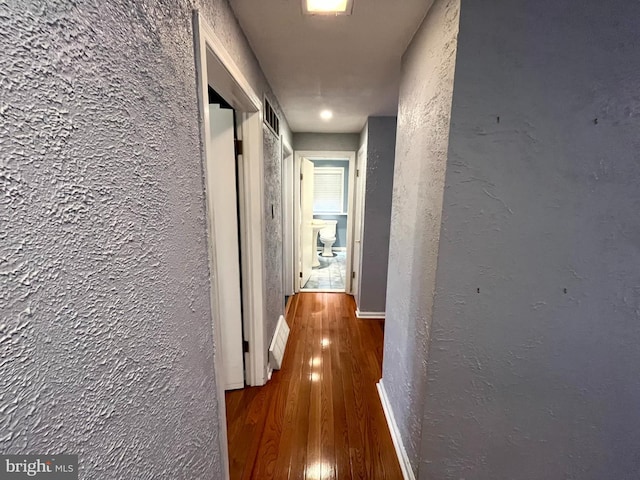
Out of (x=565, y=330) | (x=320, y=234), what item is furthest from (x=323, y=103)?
(x=320, y=234)

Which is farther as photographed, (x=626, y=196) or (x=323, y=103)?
(x=323, y=103)

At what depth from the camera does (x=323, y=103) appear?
7.62 feet

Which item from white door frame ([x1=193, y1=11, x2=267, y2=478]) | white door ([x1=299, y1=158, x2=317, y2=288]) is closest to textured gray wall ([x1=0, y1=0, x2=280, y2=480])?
white door frame ([x1=193, y1=11, x2=267, y2=478])

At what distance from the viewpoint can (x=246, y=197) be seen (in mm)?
1659

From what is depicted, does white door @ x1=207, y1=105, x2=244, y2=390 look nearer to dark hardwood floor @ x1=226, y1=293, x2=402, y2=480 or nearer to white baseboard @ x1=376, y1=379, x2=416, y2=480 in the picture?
dark hardwood floor @ x1=226, y1=293, x2=402, y2=480

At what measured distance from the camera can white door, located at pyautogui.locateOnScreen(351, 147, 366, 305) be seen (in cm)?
305

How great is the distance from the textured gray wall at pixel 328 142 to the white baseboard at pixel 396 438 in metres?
2.73

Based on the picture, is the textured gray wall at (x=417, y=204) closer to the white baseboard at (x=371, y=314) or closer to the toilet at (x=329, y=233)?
the white baseboard at (x=371, y=314)

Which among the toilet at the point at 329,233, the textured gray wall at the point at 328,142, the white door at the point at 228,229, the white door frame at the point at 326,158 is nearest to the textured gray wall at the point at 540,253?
the white door at the point at 228,229

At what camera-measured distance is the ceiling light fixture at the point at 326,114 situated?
8.48 ft

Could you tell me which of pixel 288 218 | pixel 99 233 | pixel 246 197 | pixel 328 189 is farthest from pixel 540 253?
pixel 328 189

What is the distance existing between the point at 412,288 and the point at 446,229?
A: 1.31 ft

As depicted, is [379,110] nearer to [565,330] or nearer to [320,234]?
[565,330]

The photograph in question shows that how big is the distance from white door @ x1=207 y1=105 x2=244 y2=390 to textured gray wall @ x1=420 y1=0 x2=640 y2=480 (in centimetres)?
120
